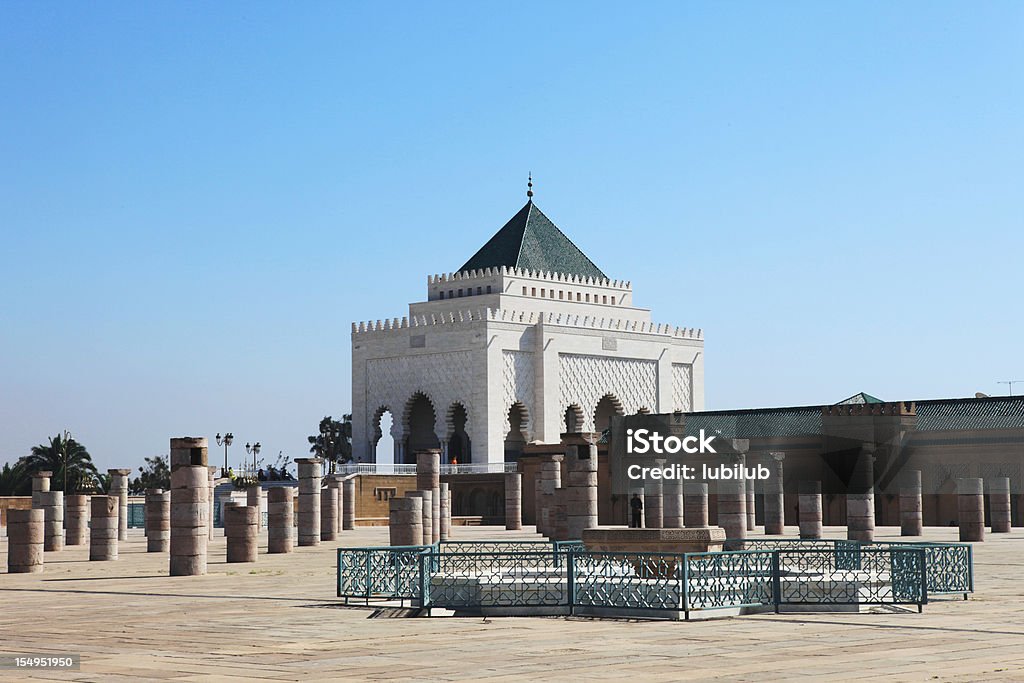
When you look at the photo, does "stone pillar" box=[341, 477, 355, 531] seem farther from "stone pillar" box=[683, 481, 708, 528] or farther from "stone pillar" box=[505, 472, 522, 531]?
"stone pillar" box=[683, 481, 708, 528]

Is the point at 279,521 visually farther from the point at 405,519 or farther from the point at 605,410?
the point at 605,410

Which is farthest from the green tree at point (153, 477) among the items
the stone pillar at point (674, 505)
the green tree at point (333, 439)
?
the stone pillar at point (674, 505)

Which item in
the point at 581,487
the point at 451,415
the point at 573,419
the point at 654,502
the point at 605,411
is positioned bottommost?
the point at 654,502

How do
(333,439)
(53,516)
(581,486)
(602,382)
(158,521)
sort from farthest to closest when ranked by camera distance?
(333,439)
(602,382)
(53,516)
(158,521)
(581,486)

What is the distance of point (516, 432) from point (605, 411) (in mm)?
3698

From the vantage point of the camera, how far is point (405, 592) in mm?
11656

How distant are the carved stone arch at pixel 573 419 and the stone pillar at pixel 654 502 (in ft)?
58.6

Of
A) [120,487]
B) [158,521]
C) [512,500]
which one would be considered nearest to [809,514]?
[512,500]

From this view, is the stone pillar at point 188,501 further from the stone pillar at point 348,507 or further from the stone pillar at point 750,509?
the stone pillar at point 348,507

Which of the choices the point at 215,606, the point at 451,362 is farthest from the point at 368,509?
the point at 215,606

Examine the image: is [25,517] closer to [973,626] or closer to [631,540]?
[631,540]

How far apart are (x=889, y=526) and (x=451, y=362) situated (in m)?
19.5

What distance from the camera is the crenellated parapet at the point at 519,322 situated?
165 feet

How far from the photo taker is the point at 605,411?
54.6 meters
